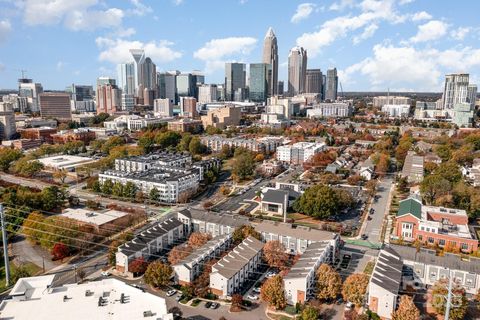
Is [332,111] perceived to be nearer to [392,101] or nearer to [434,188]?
[392,101]

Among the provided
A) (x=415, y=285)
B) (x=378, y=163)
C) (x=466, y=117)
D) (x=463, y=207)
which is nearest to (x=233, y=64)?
(x=466, y=117)

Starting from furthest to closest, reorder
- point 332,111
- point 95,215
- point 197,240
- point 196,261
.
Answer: point 332,111, point 95,215, point 197,240, point 196,261

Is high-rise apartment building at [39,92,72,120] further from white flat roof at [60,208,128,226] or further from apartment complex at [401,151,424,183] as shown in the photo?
apartment complex at [401,151,424,183]

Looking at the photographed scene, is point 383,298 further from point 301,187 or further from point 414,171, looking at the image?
point 414,171

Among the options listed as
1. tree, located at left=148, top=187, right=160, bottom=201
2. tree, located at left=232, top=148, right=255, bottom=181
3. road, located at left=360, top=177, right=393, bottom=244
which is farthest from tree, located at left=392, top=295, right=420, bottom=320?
tree, located at left=232, top=148, right=255, bottom=181

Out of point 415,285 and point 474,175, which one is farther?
point 474,175

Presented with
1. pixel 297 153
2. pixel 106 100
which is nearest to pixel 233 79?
pixel 106 100
